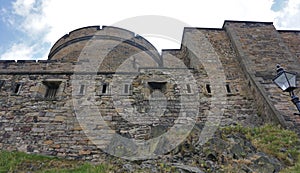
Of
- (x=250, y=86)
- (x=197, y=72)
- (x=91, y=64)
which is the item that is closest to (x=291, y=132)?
(x=250, y=86)

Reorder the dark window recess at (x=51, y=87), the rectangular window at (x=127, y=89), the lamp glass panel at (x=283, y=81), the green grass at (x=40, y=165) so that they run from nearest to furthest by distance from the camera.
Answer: the lamp glass panel at (x=283, y=81)
the green grass at (x=40, y=165)
the rectangular window at (x=127, y=89)
the dark window recess at (x=51, y=87)

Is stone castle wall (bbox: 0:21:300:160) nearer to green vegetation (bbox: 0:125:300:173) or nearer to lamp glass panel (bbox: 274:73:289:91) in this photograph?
green vegetation (bbox: 0:125:300:173)

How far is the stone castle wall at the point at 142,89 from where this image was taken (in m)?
7.14

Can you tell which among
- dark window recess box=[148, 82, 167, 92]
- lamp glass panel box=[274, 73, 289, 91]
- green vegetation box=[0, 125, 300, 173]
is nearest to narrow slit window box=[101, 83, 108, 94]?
dark window recess box=[148, 82, 167, 92]

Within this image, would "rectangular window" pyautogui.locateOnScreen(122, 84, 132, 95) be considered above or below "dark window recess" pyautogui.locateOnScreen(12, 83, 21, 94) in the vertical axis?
below

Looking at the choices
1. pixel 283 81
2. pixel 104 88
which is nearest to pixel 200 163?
pixel 283 81

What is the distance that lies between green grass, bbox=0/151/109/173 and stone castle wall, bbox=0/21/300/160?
0.33 meters

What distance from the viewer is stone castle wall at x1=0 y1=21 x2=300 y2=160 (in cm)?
714

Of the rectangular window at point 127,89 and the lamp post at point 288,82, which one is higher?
the rectangular window at point 127,89

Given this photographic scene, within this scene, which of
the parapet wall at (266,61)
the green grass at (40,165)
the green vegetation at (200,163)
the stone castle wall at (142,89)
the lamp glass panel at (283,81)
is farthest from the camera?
the parapet wall at (266,61)

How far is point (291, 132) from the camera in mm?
6449

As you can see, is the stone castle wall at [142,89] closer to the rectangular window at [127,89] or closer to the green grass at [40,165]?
the rectangular window at [127,89]

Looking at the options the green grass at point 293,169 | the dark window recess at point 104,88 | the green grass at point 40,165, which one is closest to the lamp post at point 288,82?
the green grass at point 293,169

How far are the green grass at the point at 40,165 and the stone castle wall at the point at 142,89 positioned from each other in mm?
325
